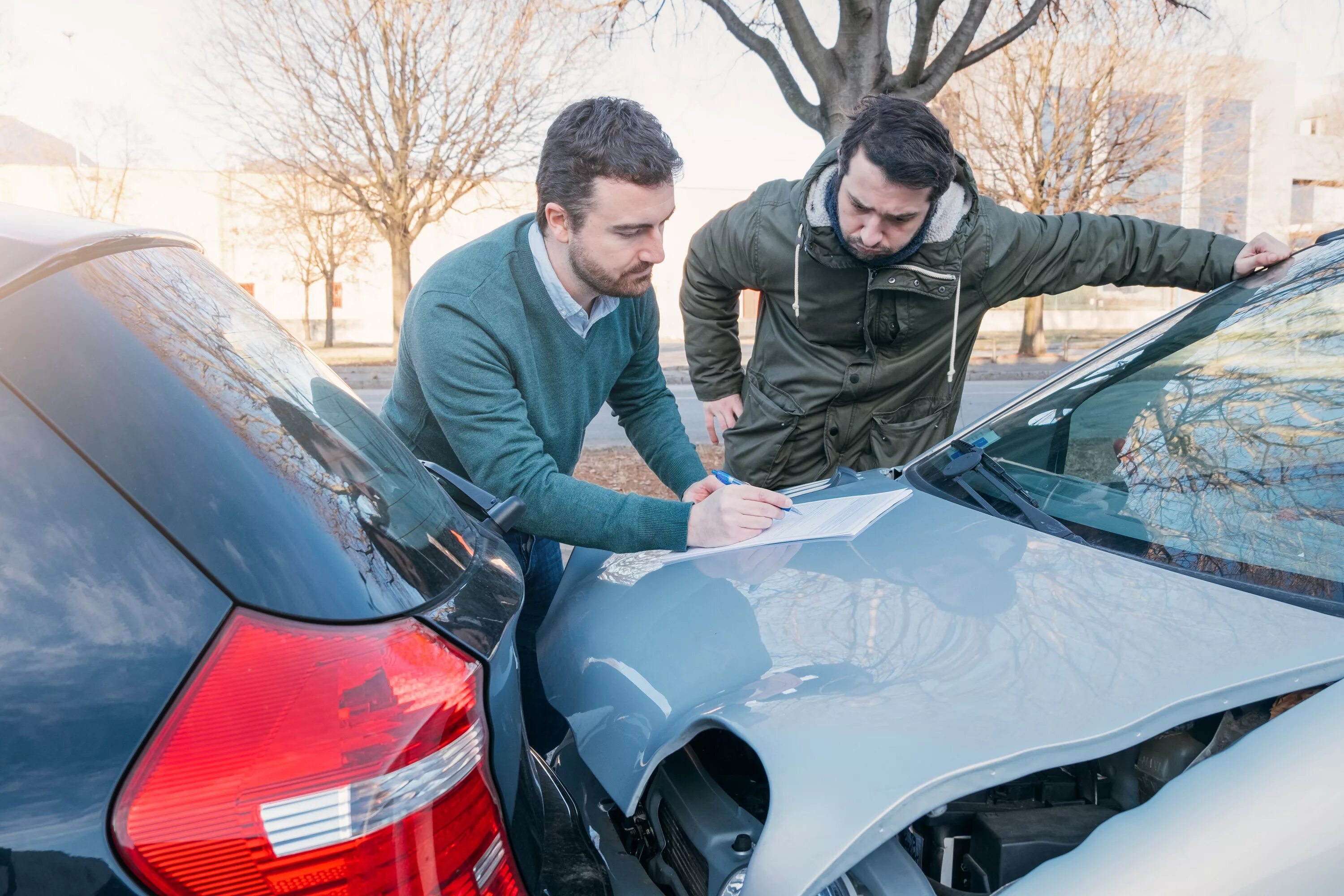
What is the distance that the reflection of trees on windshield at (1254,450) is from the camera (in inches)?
62.6

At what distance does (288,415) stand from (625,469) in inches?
267

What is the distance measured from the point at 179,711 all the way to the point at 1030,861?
1.03 m

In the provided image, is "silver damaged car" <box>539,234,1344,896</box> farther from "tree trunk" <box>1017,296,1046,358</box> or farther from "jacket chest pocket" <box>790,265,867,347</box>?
"tree trunk" <box>1017,296,1046,358</box>

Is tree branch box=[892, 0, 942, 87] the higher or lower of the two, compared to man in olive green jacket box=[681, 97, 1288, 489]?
higher

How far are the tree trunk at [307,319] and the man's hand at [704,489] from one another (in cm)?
2736

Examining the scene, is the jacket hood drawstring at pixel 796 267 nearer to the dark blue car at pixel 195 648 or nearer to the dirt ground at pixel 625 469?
the dark blue car at pixel 195 648

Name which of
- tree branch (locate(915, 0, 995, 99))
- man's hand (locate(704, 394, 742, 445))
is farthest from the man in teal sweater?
tree branch (locate(915, 0, 995, 99))

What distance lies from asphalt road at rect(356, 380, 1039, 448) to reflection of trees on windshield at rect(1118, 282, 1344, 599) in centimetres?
634

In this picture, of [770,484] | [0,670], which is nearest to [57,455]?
[0,670]

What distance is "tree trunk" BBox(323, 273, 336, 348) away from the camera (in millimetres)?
26938

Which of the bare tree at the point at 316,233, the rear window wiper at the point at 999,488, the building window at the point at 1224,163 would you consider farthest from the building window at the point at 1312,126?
the rear window wiper at the point at 999,488

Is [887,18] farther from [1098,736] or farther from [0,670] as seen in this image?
[0,670]

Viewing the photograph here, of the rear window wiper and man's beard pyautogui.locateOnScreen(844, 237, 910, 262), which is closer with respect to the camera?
the rear window wiper

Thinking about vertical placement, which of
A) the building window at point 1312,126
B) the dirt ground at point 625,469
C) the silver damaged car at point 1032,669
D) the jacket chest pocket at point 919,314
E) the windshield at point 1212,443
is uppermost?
the building window at point 1312,126
